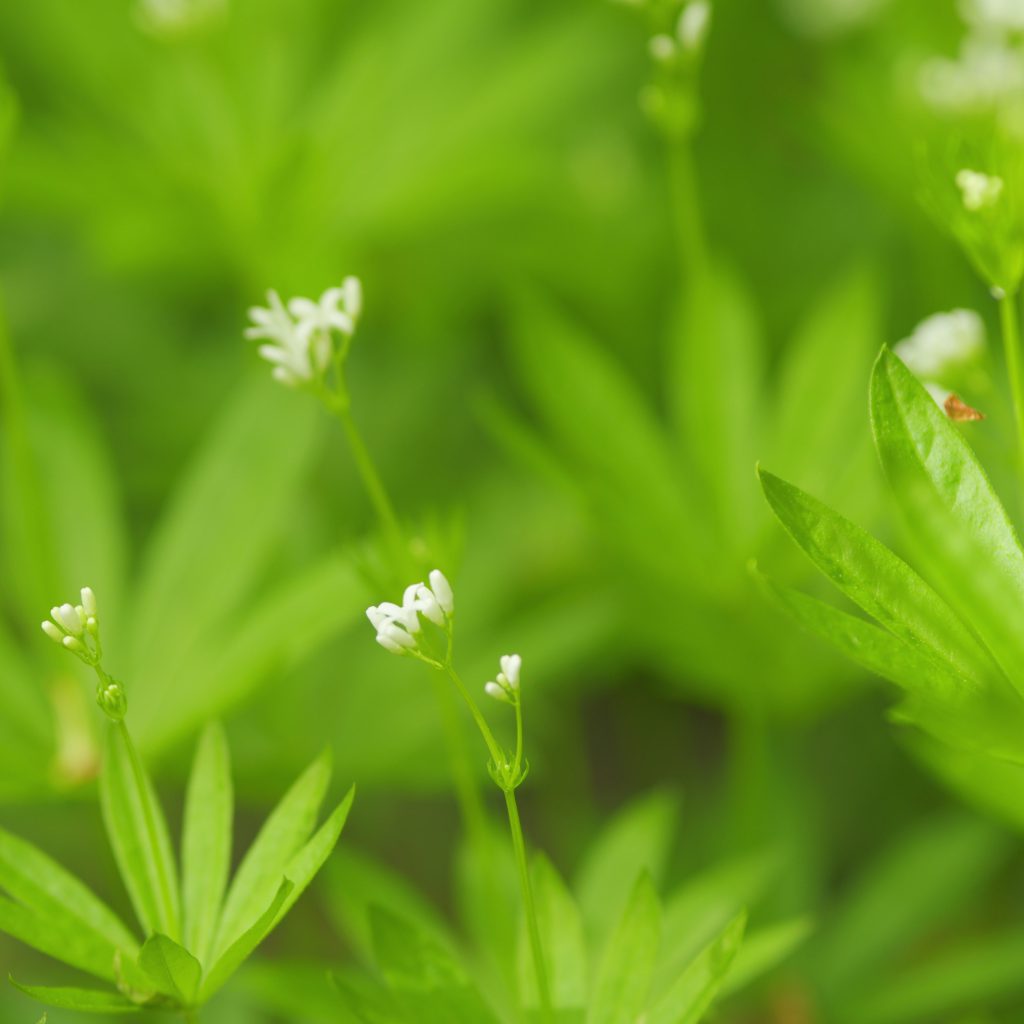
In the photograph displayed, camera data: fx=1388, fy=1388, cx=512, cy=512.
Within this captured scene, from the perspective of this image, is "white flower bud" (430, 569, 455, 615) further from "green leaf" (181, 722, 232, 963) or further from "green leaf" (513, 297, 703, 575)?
"green leaf" (513, 297, 703, 575)

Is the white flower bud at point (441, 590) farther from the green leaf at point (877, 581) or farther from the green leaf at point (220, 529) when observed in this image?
the green leaf at point (220, 529)

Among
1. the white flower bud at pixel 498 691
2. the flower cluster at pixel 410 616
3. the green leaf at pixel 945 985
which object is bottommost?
the green leaf at pixel 945 985

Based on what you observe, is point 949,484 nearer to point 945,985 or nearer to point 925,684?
point 925,684

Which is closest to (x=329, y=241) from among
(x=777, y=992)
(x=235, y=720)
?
(x=235, y=720)

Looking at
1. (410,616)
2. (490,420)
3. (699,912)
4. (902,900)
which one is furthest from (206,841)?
(902,900)

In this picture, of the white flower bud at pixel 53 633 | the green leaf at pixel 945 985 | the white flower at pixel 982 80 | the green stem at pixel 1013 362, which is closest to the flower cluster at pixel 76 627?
the white flower bud at pixel 53 633

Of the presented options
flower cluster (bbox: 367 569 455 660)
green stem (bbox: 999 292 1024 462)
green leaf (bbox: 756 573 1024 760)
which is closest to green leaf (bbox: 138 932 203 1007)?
flower cluster (bbox: 367 569 455 660)
